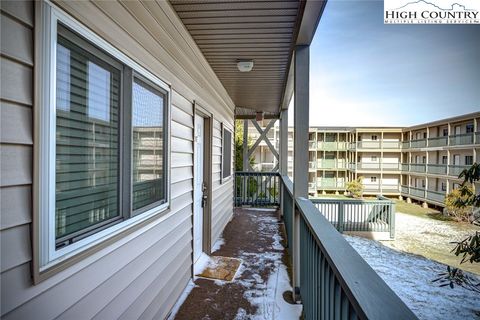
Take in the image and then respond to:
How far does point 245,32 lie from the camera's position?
2.49m

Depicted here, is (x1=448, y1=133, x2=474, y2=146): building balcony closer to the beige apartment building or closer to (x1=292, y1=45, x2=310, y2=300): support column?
the beige apartment building

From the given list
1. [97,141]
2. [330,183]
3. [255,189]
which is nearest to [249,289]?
[97,141]

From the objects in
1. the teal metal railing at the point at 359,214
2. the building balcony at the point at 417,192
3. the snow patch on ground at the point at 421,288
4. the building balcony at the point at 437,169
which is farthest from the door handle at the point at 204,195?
the building balcony at the point at 417,192

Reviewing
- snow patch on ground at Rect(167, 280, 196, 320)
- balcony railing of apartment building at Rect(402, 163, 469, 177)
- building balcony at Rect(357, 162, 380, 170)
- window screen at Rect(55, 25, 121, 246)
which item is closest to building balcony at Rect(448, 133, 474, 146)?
balcony railing of apartment building at Rect(402, 163, 469, 177)

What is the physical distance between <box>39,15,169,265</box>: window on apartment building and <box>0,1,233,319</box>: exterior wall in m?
0.08

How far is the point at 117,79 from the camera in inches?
57.5

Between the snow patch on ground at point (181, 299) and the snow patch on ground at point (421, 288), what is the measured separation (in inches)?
155

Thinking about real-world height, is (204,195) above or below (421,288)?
above

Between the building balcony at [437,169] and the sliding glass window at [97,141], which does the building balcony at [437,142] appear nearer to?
the building balcony at [437,169]

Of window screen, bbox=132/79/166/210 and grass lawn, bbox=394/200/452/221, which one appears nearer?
window screen, bbox=132/79/166/210

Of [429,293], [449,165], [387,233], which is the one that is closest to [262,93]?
[429,293]

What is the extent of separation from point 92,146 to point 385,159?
2413 centimetres

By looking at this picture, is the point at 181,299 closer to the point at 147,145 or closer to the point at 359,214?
the point at 147,145

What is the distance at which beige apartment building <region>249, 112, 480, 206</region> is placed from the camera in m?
17.1
